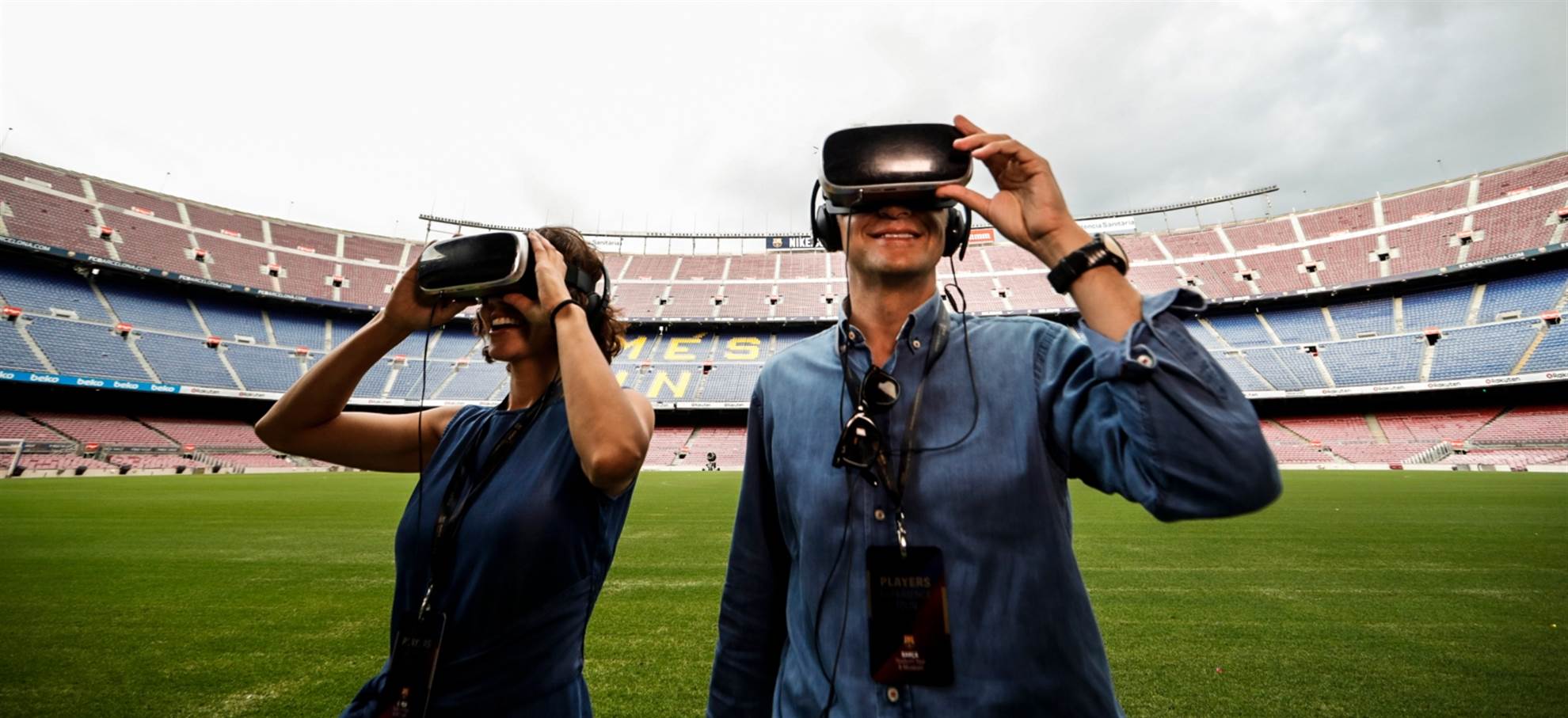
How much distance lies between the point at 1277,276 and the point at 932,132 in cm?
4379

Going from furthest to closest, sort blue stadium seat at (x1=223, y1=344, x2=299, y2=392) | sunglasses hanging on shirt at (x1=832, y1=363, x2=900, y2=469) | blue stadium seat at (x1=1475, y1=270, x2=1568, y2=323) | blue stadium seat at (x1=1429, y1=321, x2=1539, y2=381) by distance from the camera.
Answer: blue stadium seat at (x1=223, y1=344, x2=299, y2=392), blue stadium seat at (x1=1475, y1=270, x2=1568, y2=323), blue stadium seat at (x1=1429, y1=321, x2=1539, y2=381), sunglasses hanging on shirt at (x1=832, y1=363, x2=900, y2=469)

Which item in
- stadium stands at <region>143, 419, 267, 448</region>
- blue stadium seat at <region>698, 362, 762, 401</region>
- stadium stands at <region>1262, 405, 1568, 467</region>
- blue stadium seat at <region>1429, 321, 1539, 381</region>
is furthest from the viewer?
blue stadium seat at <region>698, 362, 762, 401</region>

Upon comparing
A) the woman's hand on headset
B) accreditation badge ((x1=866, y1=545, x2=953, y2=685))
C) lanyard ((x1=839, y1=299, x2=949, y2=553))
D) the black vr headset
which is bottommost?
accreditation badge ((x1=866, y1=545, x2=953, y2=685))

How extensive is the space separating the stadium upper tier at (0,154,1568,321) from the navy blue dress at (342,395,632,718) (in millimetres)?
25050

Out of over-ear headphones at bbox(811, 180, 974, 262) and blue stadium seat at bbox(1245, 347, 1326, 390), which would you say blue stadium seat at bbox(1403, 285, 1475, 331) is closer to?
blue stadium seat at bbox(1245, 347, 1326, 390)

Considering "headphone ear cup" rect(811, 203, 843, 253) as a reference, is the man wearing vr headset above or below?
below

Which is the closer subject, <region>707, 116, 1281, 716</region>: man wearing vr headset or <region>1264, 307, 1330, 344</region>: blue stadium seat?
<region>707, 116, 1281, 716</region>: man wearing vr headset

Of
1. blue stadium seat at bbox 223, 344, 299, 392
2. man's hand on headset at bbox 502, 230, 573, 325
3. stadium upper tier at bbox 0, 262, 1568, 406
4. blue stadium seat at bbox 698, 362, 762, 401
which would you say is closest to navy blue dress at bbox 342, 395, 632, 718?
man's hand on headset at bbox 502, 230, 573, 325

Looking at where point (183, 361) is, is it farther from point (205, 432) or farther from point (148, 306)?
point (148, 306)

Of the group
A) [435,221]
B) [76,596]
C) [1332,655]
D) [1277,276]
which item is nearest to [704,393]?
[435,221]

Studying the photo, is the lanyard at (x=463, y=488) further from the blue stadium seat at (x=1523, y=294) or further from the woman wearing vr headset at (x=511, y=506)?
the blue stadium seat at (x=1523, y=294)

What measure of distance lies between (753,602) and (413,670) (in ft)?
2.73

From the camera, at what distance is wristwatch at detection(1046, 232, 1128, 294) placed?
3.49 feet

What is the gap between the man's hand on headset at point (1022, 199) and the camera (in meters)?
1.12
